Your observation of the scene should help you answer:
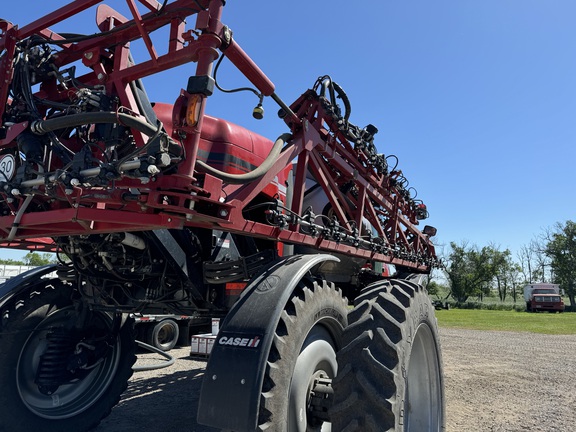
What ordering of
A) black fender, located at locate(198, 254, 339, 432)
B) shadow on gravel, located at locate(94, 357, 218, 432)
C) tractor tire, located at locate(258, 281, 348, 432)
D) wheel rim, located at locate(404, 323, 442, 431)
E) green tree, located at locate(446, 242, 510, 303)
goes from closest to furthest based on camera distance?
black fender, located at locate(198, 254, 339, 432), tractor tire, located at locate(258, 281, 348, 432), wheel rim, located at locate(404, 323, 442, 431), shadow on gravel, located at locate(94, 357, 218, 432), green tree, located at locate(446, 242, 510, 303)

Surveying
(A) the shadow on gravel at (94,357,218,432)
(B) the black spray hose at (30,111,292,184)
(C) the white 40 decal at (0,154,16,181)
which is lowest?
(A) the shadow on gravel at (94,357,218,432)

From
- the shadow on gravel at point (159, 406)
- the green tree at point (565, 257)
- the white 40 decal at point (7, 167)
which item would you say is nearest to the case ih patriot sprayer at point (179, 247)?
the white 40 decal at point (7, 167)

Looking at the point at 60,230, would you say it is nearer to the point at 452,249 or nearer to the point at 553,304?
the point at 553,304

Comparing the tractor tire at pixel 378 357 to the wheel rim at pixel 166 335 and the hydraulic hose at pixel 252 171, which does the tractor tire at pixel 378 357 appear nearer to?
the hydraulic hose at pixel 252 171

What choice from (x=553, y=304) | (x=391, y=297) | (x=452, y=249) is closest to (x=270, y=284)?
(x=391, y=297)

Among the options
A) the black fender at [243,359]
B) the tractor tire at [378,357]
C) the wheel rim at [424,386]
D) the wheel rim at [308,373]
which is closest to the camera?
Result: the black fender at [243,359]

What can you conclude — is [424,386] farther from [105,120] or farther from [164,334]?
[164,334]

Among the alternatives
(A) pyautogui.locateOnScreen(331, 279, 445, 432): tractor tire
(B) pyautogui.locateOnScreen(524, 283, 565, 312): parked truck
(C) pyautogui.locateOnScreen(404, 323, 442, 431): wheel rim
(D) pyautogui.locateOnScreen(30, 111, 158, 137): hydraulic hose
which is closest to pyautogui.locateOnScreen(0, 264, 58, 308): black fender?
(D) pyautogui.locateOnScreen(30, 111, 158, 137): hydraulic hose

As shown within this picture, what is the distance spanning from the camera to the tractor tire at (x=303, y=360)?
261 centimetres

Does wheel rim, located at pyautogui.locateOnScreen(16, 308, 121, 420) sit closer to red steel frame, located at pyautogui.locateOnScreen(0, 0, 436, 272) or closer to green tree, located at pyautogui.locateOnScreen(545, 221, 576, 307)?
red steel frame, located at pyautogui.locateOnScreen(0, 0, 436, 272)

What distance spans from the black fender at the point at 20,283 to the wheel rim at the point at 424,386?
3.92 m

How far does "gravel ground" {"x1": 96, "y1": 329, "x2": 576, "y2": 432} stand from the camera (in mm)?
5125

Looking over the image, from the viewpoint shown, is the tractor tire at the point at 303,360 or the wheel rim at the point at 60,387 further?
the wheel rim at the point at 60,387

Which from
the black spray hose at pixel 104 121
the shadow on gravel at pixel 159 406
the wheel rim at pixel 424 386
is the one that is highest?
the black spray hose at pixel 104 121
